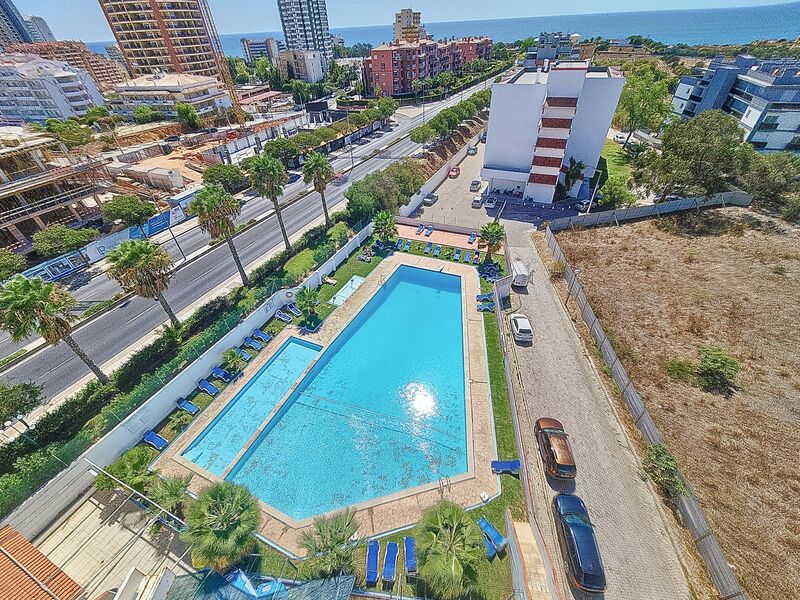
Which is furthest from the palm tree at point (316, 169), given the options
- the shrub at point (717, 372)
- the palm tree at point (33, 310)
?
the shrub at point (717, 372)

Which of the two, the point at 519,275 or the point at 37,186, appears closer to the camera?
the point at 519,275

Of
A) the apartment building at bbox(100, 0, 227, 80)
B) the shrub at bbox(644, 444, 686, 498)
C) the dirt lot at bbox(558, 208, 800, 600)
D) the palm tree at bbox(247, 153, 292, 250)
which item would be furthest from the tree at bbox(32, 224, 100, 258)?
the apartment building at bbox(100, 0, 227, 80)

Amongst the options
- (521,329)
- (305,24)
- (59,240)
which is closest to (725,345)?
(521,329)

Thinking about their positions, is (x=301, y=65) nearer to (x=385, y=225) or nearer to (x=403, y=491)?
A: (x=385, y=225)

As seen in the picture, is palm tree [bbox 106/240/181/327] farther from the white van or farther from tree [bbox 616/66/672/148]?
tree [bbox 616/66/672/148]

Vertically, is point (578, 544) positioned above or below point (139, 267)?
below

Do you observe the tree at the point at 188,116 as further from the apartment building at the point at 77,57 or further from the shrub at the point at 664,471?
the shrub at the point at 664,471
